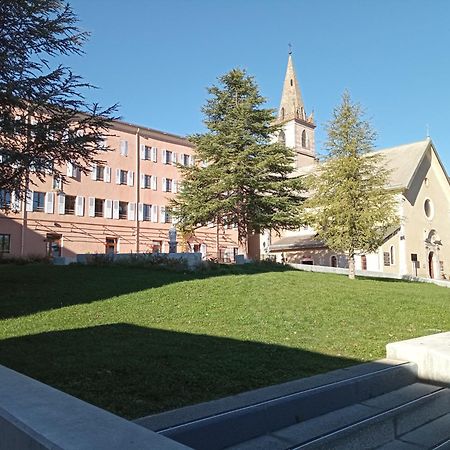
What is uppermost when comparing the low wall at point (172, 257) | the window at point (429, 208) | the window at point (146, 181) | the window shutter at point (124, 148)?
the window shutter at point (124, 148)

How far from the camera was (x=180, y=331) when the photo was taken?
841 centimetres

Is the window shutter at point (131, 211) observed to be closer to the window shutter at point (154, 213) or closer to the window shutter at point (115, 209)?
the window shutter at point (115, 209)

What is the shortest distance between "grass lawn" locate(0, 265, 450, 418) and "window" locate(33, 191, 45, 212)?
24.6 m

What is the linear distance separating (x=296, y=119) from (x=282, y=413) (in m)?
73.7

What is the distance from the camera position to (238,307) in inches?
450

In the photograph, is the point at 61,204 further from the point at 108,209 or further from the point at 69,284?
the point at 69,284

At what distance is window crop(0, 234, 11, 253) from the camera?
3788 centimetres

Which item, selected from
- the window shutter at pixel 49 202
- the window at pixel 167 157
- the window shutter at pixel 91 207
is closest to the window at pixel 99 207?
the window shutter at pixel 91 207

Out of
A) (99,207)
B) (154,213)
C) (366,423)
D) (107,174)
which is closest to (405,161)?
(154,213)

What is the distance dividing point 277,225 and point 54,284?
18558 mm

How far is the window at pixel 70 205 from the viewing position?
4206 cm

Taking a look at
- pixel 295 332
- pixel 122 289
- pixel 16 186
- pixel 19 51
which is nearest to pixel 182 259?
pixel 122 289

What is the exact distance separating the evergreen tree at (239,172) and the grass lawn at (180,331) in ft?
44.6

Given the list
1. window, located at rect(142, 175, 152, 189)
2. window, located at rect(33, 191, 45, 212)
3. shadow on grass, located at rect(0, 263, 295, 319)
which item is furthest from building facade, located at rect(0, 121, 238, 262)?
shadow on grass, located at rect(0, 263, 295, 319)
